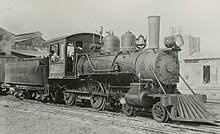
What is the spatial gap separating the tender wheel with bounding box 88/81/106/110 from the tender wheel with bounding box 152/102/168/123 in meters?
3.04

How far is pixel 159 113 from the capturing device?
908cm

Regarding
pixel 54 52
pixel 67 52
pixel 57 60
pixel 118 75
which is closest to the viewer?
pixel 118 75

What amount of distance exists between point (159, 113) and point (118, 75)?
259 centimetres

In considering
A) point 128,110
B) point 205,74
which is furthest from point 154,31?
point 205,74

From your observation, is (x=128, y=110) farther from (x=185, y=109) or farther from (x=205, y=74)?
(x=205, y=74)

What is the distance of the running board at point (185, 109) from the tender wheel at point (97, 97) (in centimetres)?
353

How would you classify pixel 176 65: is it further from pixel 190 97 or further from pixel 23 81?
pixel 23 81

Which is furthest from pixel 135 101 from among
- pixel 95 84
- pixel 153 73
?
pixel 95 84

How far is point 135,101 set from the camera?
948cm

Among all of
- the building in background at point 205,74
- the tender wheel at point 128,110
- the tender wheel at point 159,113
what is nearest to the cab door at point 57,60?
the tender wheel at point 128,110

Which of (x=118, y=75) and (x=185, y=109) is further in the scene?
(x=118, y=75)

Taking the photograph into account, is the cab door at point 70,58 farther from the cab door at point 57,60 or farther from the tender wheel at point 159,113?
the tender wheel at point 159,113

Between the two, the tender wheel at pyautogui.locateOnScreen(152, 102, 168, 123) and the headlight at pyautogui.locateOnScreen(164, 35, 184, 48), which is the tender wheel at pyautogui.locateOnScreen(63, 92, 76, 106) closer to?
the tender wheel at pyautogui.locateOnScreen(152, 102, 168, 123)

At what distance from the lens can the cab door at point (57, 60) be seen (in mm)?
13346
